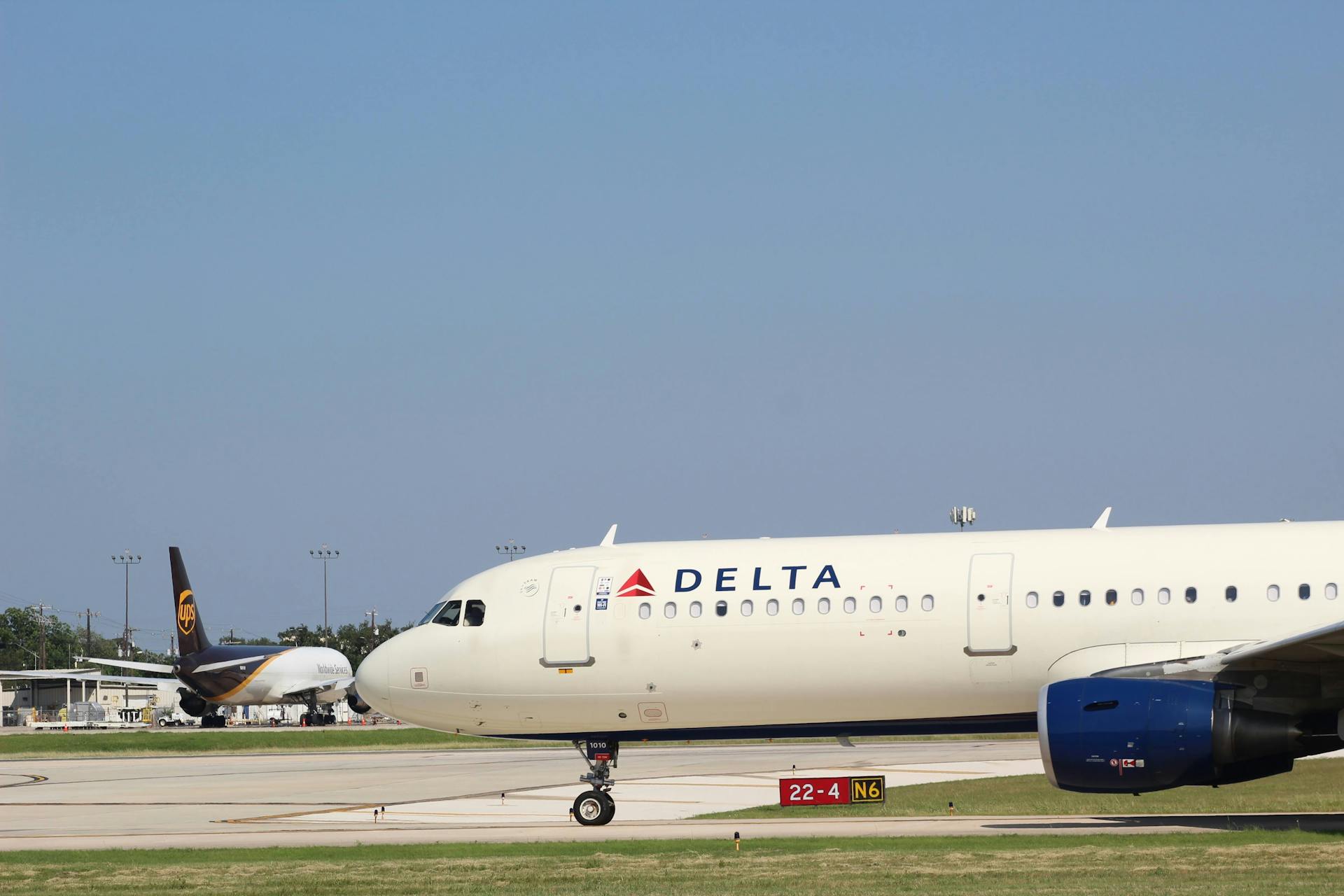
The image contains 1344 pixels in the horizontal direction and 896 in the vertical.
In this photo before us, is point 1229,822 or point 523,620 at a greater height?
point 523,620

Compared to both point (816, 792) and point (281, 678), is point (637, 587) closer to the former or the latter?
point (816, 792)

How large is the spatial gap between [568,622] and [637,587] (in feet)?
3.71

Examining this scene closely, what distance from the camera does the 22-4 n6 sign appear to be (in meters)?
24.8

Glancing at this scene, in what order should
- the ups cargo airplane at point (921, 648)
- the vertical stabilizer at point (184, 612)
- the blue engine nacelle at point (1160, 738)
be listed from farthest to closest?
the vertical stabilizer at point (184, 612) → the ups cargo airplane at point (921, 648) → the blue engine nacelle at point (1160, 738)

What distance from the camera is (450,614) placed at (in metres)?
22.9

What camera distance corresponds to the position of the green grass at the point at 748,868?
15.4 metres

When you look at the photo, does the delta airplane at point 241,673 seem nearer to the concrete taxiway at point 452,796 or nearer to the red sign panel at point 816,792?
the concrete taxiway at point 452,796

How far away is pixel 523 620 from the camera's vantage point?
73.5ft

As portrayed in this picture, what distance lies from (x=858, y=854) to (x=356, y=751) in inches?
1566

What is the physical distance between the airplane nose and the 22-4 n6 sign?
656 cm

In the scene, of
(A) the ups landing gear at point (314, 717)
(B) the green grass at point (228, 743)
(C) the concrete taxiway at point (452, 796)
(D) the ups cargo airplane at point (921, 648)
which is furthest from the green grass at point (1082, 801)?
(A) the ups landing gear at point (314, 717)

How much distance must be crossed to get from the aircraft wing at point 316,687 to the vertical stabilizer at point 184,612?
5.37 m

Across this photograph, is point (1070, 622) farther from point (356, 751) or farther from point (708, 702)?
point (356, 751)

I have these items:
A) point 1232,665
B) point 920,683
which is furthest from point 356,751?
point 1232,665
